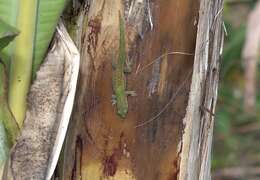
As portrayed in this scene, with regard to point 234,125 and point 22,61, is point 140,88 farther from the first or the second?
point 234,125

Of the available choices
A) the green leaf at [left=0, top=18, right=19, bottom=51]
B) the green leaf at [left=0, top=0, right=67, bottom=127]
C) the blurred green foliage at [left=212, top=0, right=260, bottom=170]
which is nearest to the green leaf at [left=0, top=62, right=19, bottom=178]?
the green leaf at [left=0, top=0, right=67, bottom=127]

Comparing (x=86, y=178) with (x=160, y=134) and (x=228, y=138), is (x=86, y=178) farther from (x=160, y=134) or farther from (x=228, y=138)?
(x=228, y=138)

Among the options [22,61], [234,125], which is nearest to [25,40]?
[22,61]

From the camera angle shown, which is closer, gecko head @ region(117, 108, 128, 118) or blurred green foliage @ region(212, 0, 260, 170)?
gecko head @ region(117, 108, 128, 118)

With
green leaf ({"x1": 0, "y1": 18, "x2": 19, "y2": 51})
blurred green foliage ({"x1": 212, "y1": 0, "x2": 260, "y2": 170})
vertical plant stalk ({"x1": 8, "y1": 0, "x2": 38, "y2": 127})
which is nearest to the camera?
green leaf ({"x1": 0, "y1": 18, "x2": 19, "y2": 51})

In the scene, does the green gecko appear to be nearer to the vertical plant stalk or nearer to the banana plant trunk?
the banana plant trunk

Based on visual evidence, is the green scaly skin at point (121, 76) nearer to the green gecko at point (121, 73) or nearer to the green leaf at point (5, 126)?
the green gecko at point (121, 73)

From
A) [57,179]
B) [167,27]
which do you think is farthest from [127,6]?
[57,179]
